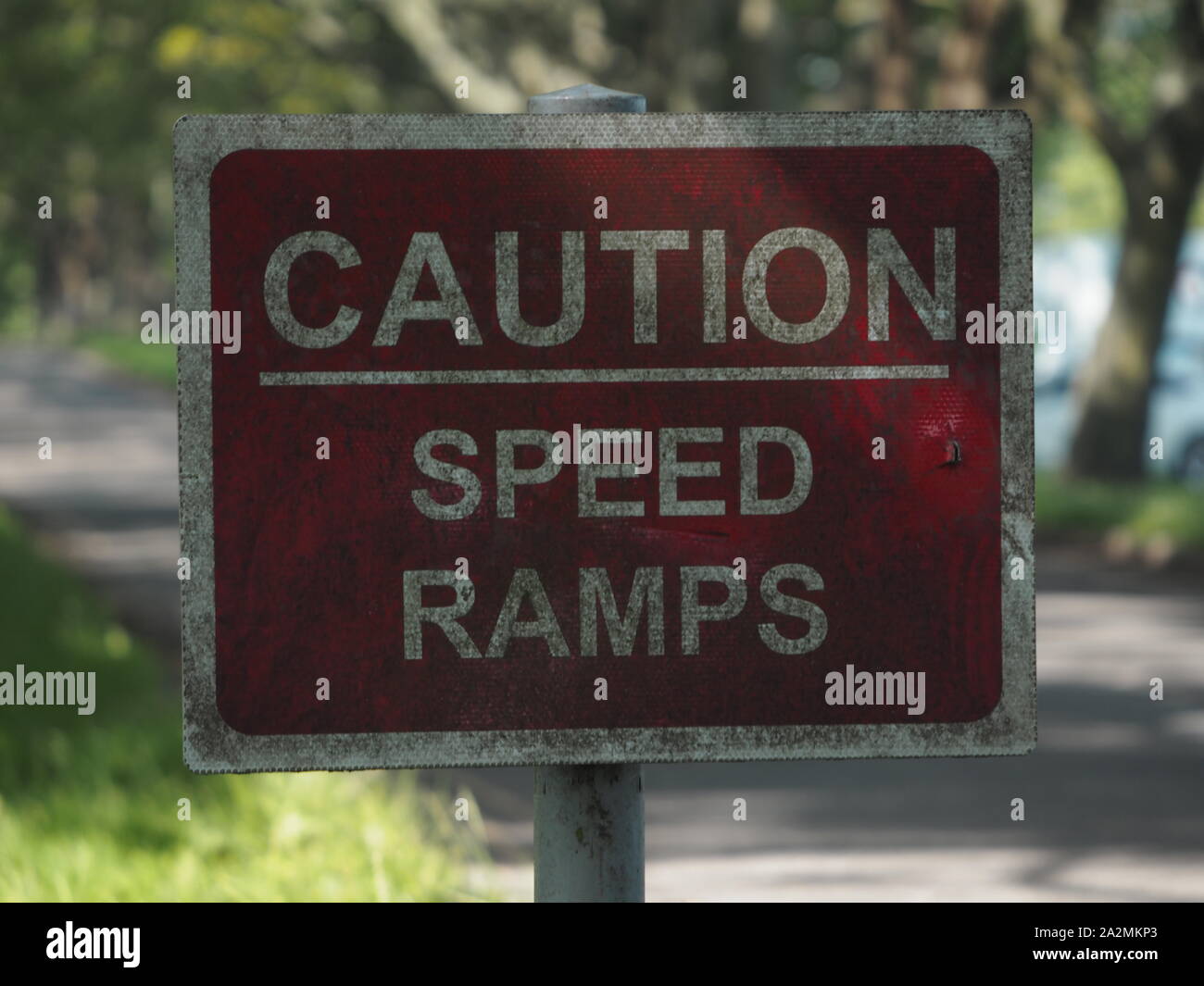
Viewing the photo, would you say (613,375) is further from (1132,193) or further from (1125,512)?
(1132,193)

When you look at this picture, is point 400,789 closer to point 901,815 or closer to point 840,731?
point 901,815

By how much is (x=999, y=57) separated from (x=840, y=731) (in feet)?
54.9

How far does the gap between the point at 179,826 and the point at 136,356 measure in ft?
147

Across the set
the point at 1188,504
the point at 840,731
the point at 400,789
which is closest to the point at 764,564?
the point at 840,731

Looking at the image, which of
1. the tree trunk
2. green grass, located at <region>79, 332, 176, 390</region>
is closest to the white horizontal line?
the tree trunk

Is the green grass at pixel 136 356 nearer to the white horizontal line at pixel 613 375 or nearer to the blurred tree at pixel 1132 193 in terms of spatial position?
the blurred tree at pixel 1132 193

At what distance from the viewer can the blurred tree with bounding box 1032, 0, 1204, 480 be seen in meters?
16.8

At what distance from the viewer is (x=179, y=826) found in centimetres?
584

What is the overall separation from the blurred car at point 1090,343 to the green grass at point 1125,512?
19.1ft

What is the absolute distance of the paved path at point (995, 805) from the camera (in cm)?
637

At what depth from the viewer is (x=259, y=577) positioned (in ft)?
6.04

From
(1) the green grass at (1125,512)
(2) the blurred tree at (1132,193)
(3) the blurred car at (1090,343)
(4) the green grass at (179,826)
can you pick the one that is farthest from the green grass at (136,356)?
(4) the green grass at (179,826)

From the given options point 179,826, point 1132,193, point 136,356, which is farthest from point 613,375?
point 136,356

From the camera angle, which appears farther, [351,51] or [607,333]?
[351,51]
